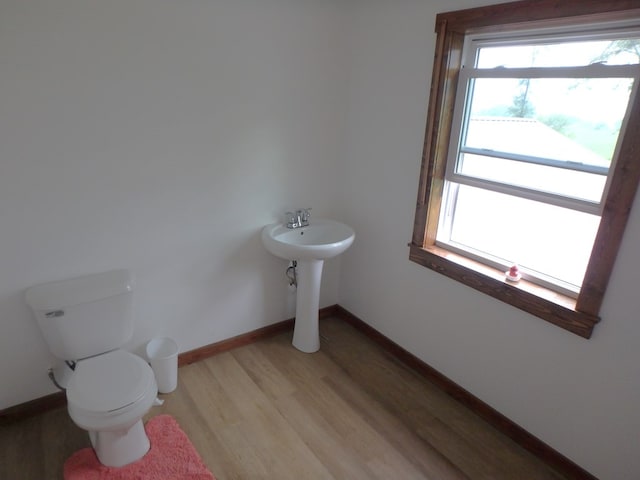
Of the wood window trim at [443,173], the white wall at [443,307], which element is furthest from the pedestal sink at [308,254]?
the wood window trim at [443,173]

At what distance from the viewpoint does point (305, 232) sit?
2576mm

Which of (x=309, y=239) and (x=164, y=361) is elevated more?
(x=309, y=239)

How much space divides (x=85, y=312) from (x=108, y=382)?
14.3 inches

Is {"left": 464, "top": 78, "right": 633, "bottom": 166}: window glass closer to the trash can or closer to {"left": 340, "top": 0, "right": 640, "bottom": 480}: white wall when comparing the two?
{"left": 340, "top": 0, "right": 640, "bottom": 480}: white wall

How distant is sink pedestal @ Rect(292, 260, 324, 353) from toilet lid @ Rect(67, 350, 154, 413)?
1.03m

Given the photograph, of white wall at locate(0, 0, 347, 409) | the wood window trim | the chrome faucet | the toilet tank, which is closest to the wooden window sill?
the wood window trim

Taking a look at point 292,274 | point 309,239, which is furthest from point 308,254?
point 292,274

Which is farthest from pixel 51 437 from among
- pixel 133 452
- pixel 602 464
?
pixel 602 464

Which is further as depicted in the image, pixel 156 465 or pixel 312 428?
pixel 312 428

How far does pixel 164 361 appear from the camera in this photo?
7.06 feet

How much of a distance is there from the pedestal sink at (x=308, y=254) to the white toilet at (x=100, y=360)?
83cm

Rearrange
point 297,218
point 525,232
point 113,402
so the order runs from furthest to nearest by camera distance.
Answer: point 297,218, point 525,232, point 113,402

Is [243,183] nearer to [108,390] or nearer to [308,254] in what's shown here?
[308,254]

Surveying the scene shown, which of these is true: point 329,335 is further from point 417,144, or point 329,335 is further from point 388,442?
point 417,144
